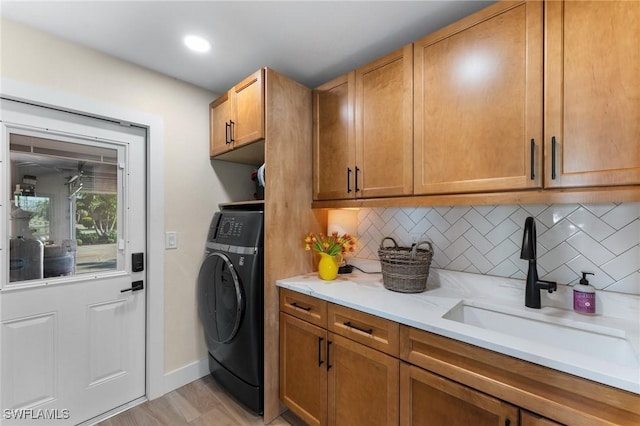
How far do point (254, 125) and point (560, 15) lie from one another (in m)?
1.57

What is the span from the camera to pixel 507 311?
4.17ft

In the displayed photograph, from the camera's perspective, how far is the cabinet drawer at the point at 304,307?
1.50 meters

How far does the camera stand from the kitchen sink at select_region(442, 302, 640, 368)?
102 centimetres

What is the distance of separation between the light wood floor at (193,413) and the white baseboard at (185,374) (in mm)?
49

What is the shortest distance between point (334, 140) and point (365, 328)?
3.94 ft

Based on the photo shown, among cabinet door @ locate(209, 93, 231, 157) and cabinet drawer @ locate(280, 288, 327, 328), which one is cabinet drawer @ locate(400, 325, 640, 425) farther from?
cabinet door @ locate(209, 93, 231, 157)

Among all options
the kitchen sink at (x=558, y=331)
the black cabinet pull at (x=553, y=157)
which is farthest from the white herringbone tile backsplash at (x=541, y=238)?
the black cabinet pull at (x=553, y=157)

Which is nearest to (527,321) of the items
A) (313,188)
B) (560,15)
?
(560,15)

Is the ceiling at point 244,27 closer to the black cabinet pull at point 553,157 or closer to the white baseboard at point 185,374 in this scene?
the black cabinet pull at point 553,157

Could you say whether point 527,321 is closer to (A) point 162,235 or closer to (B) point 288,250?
(B) point 288,250

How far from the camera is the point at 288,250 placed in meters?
1.83

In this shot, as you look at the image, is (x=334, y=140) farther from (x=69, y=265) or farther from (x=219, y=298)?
(x=69, y=265)

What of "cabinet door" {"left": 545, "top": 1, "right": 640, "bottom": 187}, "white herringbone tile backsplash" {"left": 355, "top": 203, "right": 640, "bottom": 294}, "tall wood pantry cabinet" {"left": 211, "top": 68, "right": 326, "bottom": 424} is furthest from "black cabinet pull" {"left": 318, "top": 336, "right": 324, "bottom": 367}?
"cabinet door" {"left": 545, "top": 1, "right": 640, "bottom": 187}

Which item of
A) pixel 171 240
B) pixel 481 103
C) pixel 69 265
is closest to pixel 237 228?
pixel 171 240
